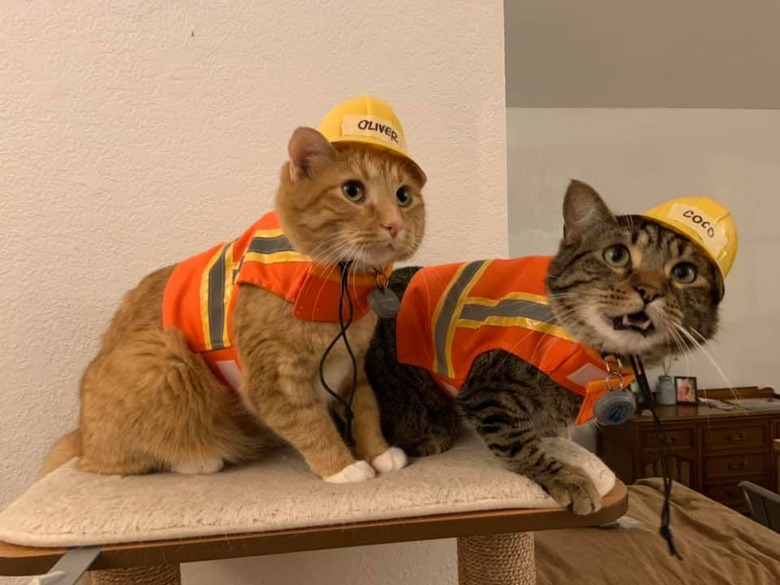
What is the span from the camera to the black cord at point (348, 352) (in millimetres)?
748

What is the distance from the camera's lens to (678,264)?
72 cm

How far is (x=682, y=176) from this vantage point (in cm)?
317

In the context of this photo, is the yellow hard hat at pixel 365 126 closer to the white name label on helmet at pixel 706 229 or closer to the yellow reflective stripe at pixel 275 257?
the yellow reflective stripe at pixel 275 257

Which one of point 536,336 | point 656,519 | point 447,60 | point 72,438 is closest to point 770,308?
point 656,519

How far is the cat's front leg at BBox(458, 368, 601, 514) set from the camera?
0.71 metres

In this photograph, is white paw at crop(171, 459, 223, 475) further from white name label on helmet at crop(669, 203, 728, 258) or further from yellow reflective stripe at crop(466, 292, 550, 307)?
white name label on helmet at crop(669, 203, 728, 258)

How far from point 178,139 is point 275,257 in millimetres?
539

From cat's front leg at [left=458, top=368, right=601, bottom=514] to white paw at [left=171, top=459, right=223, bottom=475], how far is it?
0.38 m

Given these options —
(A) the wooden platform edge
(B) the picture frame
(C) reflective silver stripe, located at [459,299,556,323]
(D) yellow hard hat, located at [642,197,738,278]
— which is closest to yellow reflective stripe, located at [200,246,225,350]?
(A) the wooden platform edge

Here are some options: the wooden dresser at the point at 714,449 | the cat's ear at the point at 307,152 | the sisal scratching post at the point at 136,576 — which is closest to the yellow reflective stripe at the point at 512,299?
the cat's ear at the point at 307,152

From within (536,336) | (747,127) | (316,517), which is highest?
(747,127)

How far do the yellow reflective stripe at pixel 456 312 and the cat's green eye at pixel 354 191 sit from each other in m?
0.25

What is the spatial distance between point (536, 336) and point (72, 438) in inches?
32.2

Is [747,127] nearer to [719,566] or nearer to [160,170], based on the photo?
[719,566]
